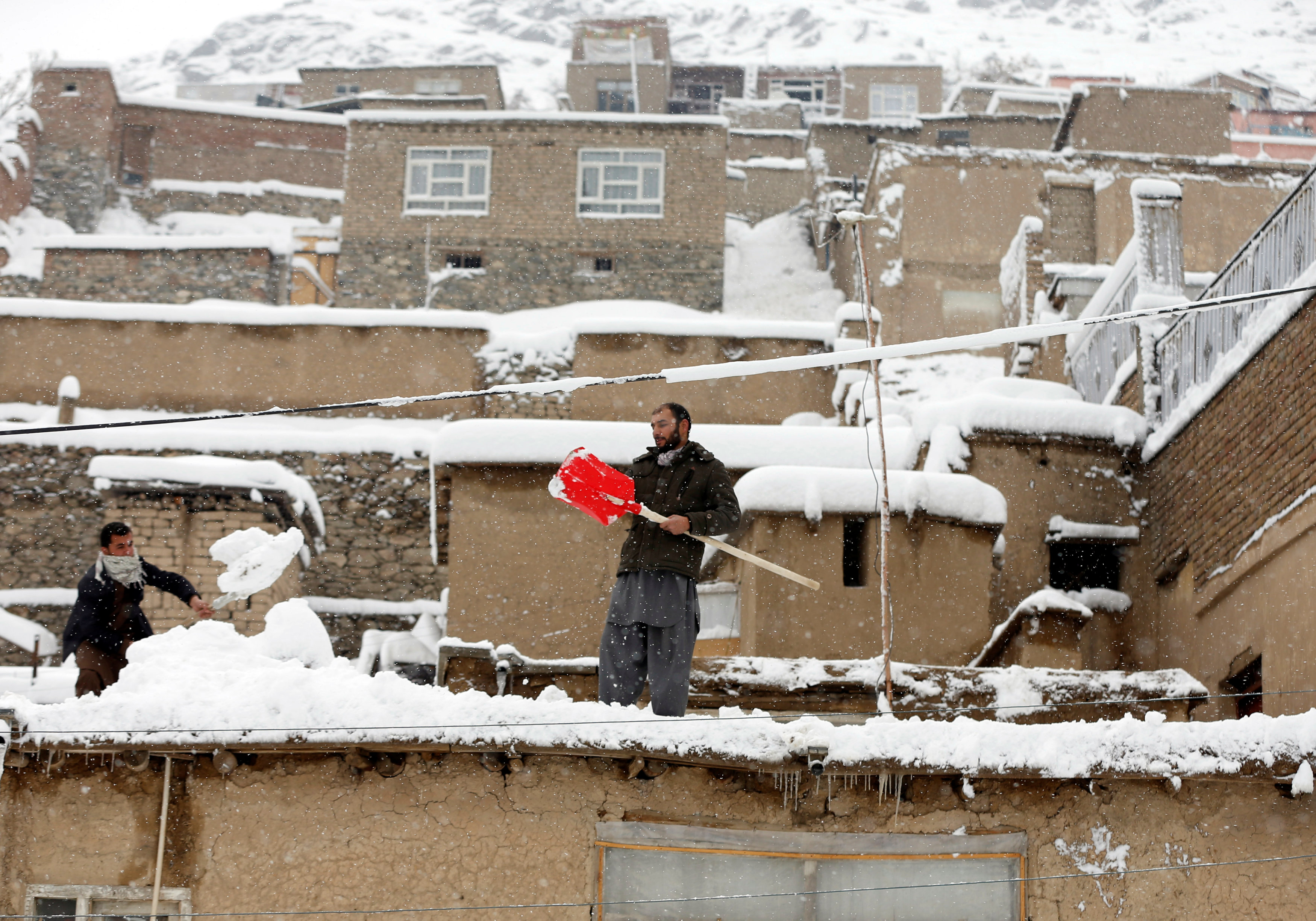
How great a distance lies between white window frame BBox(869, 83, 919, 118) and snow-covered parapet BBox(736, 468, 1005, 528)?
34.4 m

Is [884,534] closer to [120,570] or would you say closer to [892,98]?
[120,570]

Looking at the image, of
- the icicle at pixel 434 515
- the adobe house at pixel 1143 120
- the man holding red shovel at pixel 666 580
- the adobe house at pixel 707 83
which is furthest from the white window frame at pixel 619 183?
the adobe house at pixel 707 83

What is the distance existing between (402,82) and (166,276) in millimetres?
18196

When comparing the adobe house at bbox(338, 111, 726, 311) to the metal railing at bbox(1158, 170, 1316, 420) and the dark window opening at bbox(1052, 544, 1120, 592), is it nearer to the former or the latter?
the dark window opening at bbox(1052, 544, 1120, 592)

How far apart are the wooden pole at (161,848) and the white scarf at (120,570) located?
2.13 meters

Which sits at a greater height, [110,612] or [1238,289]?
[1238,289]

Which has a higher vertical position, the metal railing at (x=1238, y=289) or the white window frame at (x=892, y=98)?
the white window frame at (x=892, y=98)

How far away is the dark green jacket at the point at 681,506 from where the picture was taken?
666cm

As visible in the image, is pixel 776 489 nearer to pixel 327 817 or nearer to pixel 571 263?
pixel 327 817

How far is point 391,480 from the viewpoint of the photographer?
662 inches

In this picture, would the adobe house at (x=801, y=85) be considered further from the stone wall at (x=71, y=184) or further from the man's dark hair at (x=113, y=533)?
the man's dark hair at (x=113, y=533)

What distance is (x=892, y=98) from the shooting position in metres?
43.8

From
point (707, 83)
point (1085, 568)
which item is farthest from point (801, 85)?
point (1085, 568)

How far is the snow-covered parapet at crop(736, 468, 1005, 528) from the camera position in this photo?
10.4 m
